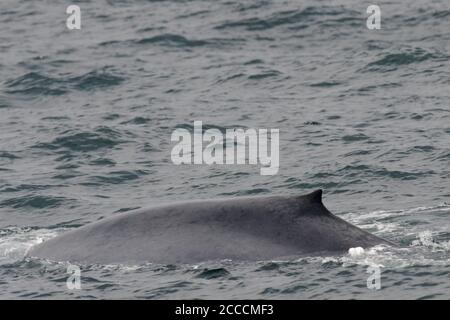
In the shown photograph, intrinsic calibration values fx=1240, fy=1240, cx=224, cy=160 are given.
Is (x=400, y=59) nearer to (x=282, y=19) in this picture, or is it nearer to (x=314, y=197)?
(x=282, y=19)

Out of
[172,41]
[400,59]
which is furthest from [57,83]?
[400,59]

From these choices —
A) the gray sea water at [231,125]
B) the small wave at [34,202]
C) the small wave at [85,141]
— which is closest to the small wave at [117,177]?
the gray sea water at [231,125]

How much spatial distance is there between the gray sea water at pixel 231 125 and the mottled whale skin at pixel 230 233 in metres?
0.17

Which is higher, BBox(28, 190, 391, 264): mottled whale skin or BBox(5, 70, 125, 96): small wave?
BBox(28, 190, 391, 264): mottled whale skin

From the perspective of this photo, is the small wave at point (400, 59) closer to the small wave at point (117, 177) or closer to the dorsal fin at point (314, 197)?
A: the small wave at point (117, 177)

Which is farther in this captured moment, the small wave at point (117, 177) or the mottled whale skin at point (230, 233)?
the small wave at point (117, 177)

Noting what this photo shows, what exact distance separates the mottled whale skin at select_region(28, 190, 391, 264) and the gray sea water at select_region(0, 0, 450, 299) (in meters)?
0.17

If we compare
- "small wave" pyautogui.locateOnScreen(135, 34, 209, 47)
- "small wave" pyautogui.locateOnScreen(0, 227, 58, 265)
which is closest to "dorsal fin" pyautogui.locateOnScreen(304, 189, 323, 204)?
"small wave" pyautogui.locateOnScreen(0, 227, 58, 265)

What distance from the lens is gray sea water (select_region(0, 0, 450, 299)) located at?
1620cm

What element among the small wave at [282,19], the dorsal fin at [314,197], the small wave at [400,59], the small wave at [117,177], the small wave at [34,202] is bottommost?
the small wave at [34,202]

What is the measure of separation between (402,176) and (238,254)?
854 cm

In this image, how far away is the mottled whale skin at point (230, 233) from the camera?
1598 cm

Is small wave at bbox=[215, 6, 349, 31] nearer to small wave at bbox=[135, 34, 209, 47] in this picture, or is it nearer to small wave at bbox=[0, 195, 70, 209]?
small wave at bbox=[135, 34, 209, 47]
